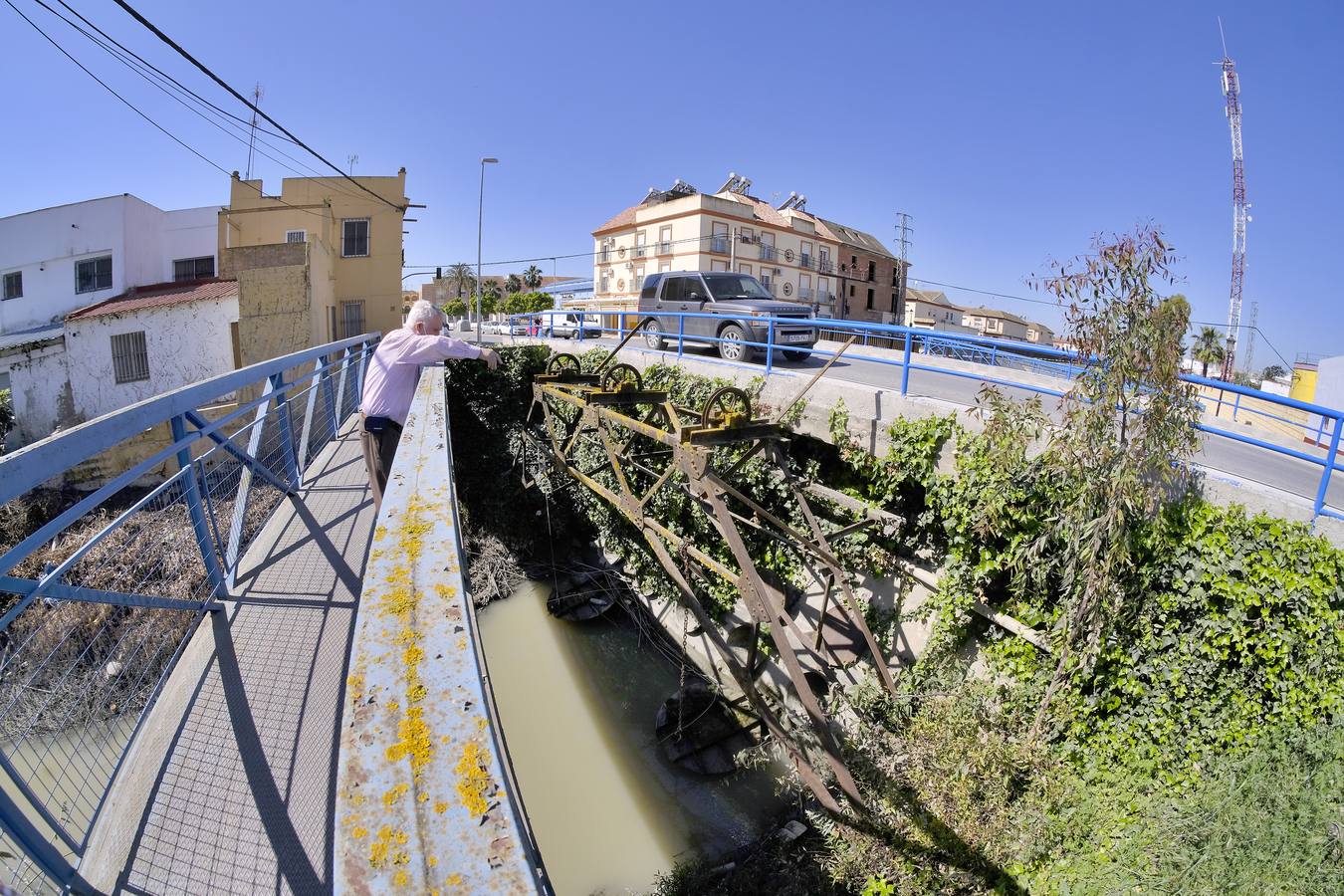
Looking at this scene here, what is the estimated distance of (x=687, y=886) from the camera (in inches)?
217

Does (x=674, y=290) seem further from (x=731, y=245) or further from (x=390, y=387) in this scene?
(x=731, y=245)

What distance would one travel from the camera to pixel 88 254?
22.4 metres

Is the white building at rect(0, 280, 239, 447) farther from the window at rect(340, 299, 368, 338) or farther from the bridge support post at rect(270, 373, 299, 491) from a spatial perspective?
the bridge support post at rect(270, 373, 299, 491)

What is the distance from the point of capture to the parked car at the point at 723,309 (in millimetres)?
10797

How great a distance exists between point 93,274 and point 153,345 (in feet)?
24.6

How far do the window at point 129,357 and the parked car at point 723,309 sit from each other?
1535 centimetres

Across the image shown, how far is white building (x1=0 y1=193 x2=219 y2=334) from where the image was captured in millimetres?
22312

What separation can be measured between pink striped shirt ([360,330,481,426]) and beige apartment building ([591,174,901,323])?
31.0m

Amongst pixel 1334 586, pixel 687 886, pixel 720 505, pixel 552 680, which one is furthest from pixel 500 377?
pixel 1334 586

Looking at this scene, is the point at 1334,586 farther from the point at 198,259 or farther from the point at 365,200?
the point at 198,259

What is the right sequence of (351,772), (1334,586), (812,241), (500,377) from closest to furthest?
(351,772), (1334,586), (500,377), (812,241)

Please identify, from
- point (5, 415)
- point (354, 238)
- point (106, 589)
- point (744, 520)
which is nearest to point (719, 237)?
point (354, 238)

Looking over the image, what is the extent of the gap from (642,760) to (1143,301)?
6.46 meters

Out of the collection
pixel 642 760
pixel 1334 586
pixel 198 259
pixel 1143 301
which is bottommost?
pixel 642 760
